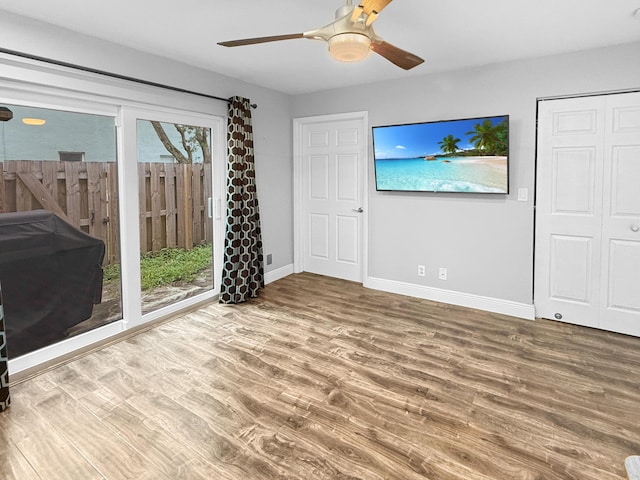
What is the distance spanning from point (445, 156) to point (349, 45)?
7.50 feet

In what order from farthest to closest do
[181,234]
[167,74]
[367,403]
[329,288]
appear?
1. [329,288]
2. [181,234]
3. [167,74]
4. [367,403]

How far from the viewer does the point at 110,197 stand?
3223 mm

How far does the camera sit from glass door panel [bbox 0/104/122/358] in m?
2.65

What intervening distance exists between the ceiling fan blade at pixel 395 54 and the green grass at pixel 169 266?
2.65 m

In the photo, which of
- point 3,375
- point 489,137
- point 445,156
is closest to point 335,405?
point 3,375

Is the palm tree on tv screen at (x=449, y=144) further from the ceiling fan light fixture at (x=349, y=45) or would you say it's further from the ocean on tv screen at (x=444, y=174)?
the ceiling fan light fixture at (x=349, y=45)

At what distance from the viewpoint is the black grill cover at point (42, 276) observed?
268 centimetres

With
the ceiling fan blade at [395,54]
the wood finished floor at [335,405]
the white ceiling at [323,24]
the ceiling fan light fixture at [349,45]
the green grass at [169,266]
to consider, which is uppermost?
the white ceiling at [323,24]

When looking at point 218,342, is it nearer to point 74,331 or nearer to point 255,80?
point 74,331

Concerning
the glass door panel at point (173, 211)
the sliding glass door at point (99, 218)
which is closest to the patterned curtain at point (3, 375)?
the sliding glass door at point (99, 218)

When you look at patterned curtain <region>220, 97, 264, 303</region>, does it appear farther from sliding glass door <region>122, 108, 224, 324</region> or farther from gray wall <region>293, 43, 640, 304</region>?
gray wall <region>293, 43, 640, 304</region>

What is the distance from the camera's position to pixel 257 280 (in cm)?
441

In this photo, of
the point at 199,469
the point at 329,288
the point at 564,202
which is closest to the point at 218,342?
the point at 199,469

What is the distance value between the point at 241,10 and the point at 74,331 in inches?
106
